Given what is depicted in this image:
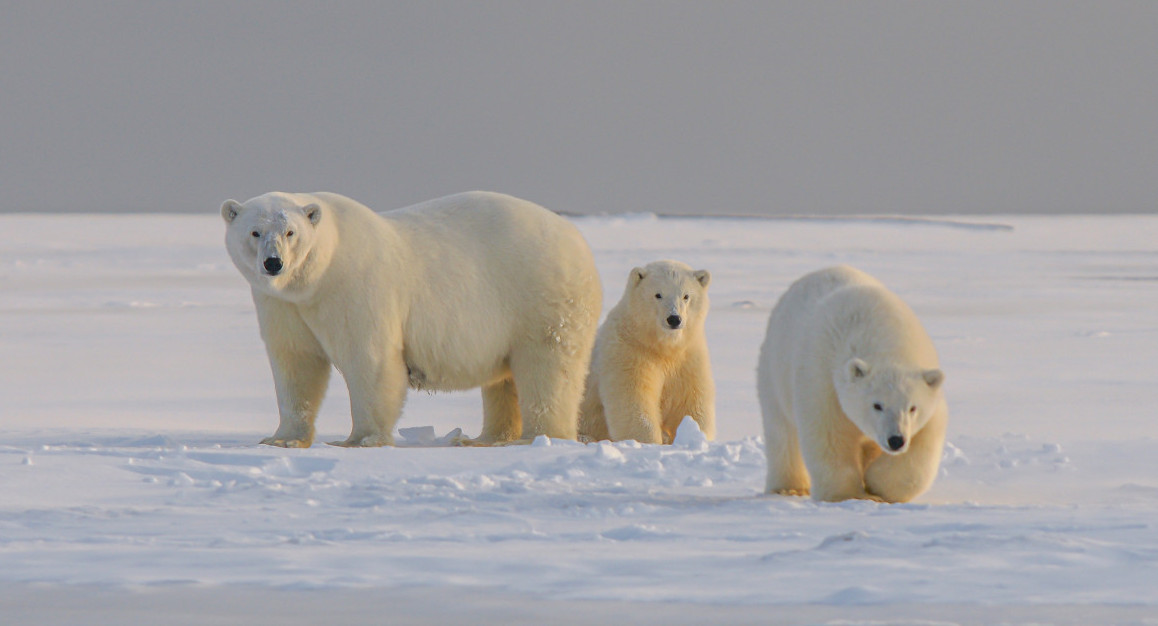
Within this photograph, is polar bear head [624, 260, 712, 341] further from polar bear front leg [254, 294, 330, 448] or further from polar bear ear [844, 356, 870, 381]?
polar bear ear [844, 356, 870, 381]

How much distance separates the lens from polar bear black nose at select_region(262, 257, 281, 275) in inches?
229

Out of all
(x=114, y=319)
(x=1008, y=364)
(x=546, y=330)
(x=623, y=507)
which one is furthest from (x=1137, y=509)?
(x=114, y=319)

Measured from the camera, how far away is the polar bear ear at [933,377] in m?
4.59

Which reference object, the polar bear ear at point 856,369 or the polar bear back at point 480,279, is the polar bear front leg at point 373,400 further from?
the polar bear ear at point 856,369

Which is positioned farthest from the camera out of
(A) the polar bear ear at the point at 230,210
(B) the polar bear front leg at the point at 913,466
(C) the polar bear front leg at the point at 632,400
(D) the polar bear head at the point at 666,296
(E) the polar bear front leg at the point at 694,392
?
(E) the polar bear front leg at the point at 694,392

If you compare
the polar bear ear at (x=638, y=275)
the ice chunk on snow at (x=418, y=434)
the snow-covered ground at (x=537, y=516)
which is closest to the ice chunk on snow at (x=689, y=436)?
the snow-covered ground at (x=537, y=516)

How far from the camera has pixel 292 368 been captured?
252 inches

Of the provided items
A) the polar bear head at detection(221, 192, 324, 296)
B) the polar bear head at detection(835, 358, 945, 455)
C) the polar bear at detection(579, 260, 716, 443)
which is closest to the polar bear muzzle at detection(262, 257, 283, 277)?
the polar bear head at detection(221, 192, 324, 296)

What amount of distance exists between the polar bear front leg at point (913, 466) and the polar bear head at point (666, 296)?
183 centimetres

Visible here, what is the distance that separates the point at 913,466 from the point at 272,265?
2567 millimetres

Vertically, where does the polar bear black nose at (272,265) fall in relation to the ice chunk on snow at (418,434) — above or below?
above

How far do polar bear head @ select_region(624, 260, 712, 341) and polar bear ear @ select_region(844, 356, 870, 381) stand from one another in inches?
78.8

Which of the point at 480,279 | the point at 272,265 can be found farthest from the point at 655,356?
the point at 272,265

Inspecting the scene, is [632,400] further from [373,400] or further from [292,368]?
[292,368]
